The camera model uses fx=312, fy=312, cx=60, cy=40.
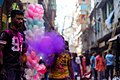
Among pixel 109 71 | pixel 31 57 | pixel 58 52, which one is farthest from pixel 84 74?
pixel 31 57

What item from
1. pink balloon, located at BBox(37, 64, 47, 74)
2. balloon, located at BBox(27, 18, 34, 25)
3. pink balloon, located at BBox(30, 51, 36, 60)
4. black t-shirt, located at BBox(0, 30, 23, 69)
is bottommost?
pink balloon, located at BBox(37, 64, 47, 74)

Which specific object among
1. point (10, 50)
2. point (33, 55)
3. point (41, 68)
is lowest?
point (41, 68)

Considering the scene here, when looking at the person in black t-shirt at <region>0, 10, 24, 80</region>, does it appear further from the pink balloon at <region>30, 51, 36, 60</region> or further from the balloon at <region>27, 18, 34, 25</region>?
the balloon at <region>27, 18, 34, 25</region>

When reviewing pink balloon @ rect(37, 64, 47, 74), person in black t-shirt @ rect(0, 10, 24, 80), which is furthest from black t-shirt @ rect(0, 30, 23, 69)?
pink balloon @ rect(37, 64, 47, 74)

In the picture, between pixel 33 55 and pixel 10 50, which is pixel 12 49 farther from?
pixel 33 55

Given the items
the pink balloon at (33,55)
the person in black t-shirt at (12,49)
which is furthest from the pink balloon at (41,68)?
the person in black t-shirt at (12,49)

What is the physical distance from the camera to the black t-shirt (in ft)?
Result: 16.4

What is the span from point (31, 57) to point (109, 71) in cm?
1113

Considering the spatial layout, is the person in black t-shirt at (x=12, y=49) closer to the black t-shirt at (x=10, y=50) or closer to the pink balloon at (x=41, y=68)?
the black t-shirt at (x=10, y=50)

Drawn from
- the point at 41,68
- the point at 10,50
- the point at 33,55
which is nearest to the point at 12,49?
the point at 10,50

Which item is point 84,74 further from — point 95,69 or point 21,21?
point 21,21

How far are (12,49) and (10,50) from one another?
0.12ft

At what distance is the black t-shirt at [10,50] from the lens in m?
5.00

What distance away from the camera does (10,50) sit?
5062 mm
